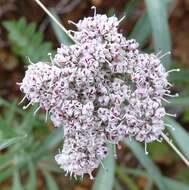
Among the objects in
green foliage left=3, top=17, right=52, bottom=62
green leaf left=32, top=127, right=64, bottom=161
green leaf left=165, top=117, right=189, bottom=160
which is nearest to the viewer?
green leaf left=165, top=117, right=189, bottom=160

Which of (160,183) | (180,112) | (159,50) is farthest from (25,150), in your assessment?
(180,112)

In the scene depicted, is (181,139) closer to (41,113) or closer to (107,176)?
(107,176)

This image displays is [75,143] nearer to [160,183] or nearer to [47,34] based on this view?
[160,183]

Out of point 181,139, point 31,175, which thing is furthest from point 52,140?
point 181,139

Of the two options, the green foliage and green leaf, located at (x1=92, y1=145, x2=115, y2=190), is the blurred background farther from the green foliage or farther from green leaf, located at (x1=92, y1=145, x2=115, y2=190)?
green leaf, located at (x1=92, y1=145, x2=115, y2=190)

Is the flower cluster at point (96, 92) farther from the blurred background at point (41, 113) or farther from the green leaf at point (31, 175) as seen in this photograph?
the green leaf at point (31, 175)

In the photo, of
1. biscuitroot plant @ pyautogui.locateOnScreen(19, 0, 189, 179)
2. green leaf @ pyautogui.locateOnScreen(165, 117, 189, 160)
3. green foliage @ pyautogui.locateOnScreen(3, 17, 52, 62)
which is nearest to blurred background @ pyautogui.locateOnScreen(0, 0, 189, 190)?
green foliage @ pyautogui.locateOnScreen(3, 17, 52, 62)
